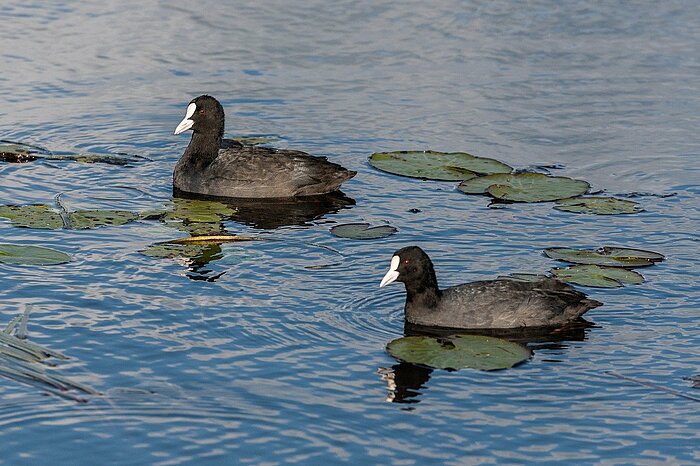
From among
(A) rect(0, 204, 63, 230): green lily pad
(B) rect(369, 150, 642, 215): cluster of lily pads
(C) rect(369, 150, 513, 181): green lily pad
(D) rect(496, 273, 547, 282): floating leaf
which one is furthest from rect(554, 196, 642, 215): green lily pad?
(A) rect(0, 204, 63, 230): green lily pad

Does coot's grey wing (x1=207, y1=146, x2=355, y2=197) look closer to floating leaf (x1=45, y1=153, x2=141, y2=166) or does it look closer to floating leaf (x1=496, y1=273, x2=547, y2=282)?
floating leaf (x1=45, y1=153, x2=141, y2=166)

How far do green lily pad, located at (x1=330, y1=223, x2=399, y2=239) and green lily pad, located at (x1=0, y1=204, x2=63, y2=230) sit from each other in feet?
10.1

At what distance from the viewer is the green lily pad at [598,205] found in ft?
49.8

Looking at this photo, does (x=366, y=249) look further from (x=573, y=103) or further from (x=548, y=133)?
(x=573, y=103)

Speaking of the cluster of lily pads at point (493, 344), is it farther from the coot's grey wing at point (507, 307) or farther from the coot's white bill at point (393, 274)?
the coot's white bill at point (393, 274)

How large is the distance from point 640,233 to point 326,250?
3.57 metres

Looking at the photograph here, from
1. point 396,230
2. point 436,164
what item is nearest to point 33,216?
point 396,230

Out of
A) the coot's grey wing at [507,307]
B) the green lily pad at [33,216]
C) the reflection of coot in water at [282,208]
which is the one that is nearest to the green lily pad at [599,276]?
the coot's grey wing at [507,307]

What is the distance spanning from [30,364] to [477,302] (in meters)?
3.98

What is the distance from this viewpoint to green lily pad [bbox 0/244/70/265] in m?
12.9

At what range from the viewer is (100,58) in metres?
22.9

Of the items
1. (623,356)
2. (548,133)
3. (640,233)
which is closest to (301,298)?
(623,356)

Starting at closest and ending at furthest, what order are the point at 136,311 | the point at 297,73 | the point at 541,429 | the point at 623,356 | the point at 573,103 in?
the point at 541,429
the point at 623,356
the point at 136,311
the point at 573,103
the point at 297,73

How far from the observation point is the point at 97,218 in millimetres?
14492
